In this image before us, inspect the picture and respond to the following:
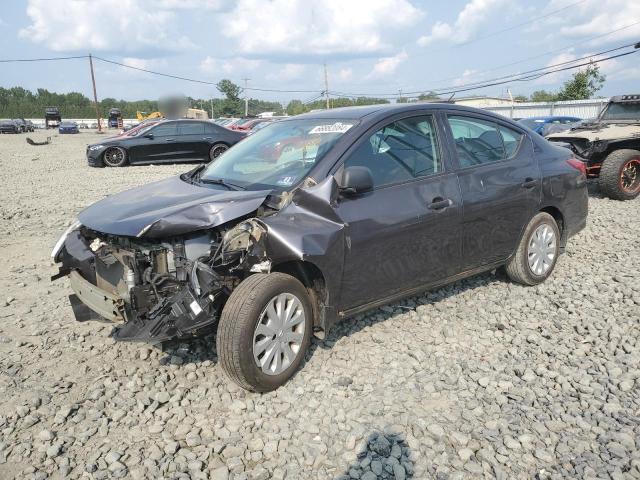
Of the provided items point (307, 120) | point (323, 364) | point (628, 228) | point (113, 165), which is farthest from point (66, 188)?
point (628, 228)

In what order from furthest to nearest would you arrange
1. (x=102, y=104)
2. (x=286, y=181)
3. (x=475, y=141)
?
1. (x=102, y=104)
2. (x=475, y=141)
3. (x=286, y=181)

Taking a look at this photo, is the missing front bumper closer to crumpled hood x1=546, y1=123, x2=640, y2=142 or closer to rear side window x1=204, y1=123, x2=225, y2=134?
crumpled hood x1=546, y1=123, x2=640, y2=142

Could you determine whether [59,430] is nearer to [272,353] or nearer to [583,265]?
[272,353]

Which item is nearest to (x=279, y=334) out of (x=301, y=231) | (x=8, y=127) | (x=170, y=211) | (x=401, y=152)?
(x=301, y=231)

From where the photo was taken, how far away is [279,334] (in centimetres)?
341

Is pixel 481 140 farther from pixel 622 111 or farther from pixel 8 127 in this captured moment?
pixel 8 127

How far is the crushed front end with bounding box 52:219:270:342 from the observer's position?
3.23 m

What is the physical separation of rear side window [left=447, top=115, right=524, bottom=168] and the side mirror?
1.15m

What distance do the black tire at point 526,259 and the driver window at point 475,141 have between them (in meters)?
0.73

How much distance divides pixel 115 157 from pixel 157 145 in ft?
4.30

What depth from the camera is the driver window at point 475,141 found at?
4.43 m

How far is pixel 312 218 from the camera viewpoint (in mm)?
3477

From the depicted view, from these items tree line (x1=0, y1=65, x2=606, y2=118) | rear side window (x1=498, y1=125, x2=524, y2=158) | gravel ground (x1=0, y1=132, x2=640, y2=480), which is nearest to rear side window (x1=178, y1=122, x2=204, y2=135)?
gravel ground (x1=0, y1=132, x2=640, y2=480)

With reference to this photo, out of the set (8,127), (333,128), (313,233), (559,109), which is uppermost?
(8,127)
